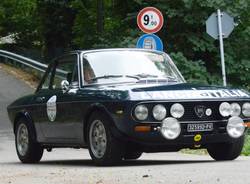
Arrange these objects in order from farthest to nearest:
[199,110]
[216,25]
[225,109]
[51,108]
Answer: [216,25] → [51,108] → [225,109] → [199,110]

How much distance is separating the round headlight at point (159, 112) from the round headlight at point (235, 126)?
2.94ft

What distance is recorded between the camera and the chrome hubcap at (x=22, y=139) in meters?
12.8

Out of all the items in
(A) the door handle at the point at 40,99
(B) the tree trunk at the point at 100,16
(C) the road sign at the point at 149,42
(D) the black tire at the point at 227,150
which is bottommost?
(D) the black tire at the point at 227,150

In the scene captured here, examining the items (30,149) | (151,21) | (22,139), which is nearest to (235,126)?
(30,149)

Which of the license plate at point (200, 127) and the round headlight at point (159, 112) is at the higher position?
the round headlight at point (159, 112)

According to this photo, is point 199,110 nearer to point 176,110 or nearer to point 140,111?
point 176,110

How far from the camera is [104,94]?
10.4 metres

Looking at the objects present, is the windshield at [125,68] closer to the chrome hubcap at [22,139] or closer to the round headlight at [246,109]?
the round headlight at [246,109]

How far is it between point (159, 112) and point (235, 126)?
104 cm

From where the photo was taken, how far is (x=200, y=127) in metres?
10.4

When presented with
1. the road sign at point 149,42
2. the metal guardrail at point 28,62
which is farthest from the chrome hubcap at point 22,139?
the metal guardrail at point 28,62

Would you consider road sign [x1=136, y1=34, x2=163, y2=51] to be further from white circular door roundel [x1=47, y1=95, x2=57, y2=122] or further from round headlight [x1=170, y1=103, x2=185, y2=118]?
round headlight [x1=170, y1=103, x2=185, y2=118]

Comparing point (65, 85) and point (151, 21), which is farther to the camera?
point (151, 21)

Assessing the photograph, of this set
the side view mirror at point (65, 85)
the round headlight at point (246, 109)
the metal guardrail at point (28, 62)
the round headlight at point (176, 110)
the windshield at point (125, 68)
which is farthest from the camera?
the metal guardrail at point (28, 62)
